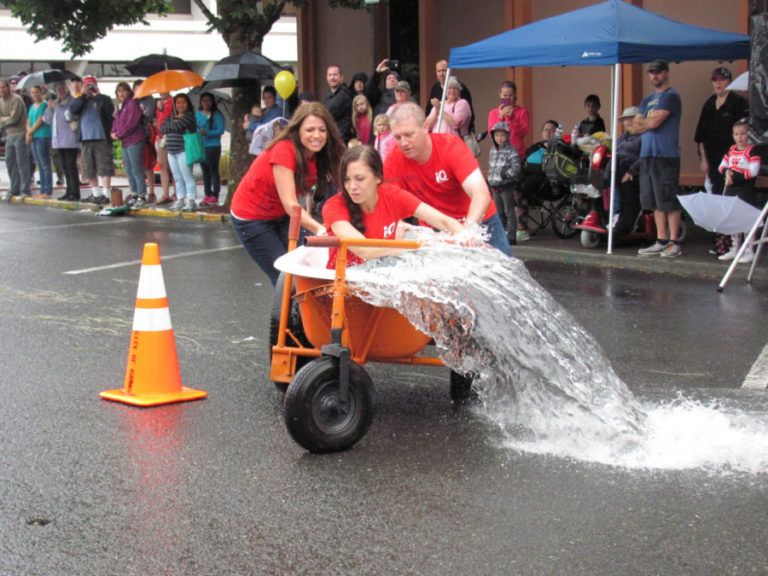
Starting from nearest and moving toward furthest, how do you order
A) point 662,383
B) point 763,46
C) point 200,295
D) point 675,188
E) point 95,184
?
point 662,383 < point 200,295 < point 763,46 < point 675,188 < point 95,184

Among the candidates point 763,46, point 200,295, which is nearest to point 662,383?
point 200,295

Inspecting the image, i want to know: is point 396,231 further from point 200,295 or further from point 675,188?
point 675,188

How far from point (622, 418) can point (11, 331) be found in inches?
195

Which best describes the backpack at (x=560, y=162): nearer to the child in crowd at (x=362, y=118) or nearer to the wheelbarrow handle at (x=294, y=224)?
the child in crowd at (x=362, y=118)

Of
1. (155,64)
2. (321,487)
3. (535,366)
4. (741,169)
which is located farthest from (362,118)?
(321,487)

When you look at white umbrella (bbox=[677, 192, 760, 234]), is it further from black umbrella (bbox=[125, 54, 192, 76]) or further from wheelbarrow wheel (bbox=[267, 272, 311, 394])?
black umbrella (bbox=[125, 54, 192, 76])

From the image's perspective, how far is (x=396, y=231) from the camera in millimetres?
5586

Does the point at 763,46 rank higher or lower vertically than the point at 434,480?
higher

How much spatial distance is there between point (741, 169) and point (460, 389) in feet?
20.1

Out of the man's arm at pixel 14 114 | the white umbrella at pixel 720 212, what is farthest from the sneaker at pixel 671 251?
the man's arm at pixel 14 114

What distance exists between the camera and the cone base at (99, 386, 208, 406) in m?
5.81

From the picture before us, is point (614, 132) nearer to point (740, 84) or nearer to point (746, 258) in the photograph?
point (740, 84)

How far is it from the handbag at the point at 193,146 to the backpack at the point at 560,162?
6606 millimetres

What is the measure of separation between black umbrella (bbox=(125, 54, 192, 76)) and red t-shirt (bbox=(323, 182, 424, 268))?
50.1 ft
